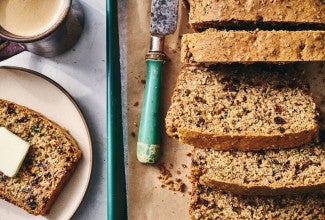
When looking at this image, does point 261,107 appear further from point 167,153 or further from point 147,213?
point 147,213

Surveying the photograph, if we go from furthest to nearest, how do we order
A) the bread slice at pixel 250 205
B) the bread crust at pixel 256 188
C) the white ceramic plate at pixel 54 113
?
the white ceramic plate at pixel 54 113 → the bread slice at pixel 250 205 → the bread crust at pixel 256 188

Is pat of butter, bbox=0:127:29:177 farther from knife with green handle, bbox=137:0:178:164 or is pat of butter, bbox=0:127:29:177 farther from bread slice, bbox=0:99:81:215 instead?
knife with green handle, bbox=137:0:178:164

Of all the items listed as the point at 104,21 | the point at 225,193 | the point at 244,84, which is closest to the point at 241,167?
the point at 225,193

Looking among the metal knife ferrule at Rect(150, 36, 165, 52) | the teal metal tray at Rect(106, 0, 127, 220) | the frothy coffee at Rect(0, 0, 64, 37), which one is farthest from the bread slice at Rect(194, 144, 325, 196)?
the frothy coffee at Rect(0, 0, 64, 37)

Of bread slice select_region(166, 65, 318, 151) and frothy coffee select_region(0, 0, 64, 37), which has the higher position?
frothy coffee select_region(0, 0, 64, 37)

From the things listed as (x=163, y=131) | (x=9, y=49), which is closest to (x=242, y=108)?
(x=163, y=131)

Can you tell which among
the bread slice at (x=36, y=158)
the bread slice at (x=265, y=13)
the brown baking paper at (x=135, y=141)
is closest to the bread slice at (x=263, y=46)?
the bread slice at (x=265, y=13)

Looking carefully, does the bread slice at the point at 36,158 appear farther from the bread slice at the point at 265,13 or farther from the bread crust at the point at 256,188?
the bread slice at the point at 265,13
